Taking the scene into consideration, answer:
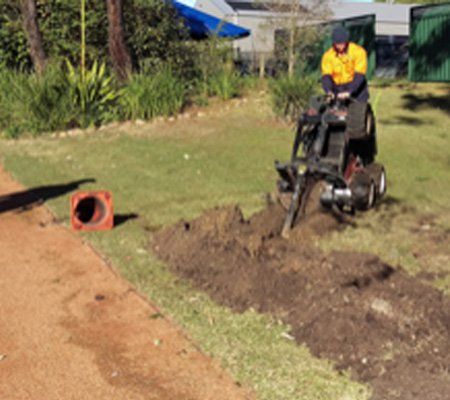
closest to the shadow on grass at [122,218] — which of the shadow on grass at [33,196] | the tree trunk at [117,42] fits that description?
the shadow on grass at [33,196]

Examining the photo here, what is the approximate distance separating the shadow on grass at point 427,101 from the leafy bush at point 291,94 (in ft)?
9.50

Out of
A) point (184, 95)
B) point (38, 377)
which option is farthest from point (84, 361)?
point (184, 95)

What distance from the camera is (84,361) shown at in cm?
491

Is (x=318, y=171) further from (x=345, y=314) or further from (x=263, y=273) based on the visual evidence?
(x=345, y=314)

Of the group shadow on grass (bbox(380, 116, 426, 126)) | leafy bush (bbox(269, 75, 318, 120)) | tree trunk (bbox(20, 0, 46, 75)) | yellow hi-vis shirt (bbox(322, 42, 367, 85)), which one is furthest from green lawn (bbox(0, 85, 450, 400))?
tree trunk (bbox(20, 0, 46, 75))

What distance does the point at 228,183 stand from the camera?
11117 millimetres

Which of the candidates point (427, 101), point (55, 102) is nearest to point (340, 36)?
point (55, 102)

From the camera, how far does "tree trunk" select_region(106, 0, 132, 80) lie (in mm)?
17969

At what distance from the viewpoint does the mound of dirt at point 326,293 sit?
460cm

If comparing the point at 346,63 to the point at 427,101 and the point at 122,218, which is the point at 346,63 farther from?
the point at 427,101

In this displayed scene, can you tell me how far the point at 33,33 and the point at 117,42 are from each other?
2.31 metres

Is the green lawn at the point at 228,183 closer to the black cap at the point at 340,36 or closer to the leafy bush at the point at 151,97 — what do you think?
the leafy bush at the point at 151,97

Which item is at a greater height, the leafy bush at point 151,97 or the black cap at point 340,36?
the black cap at point 340,36

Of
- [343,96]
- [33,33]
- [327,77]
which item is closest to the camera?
[343,96]
